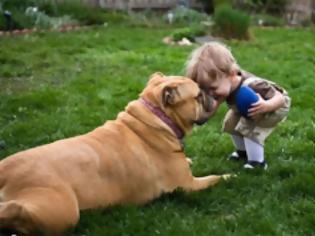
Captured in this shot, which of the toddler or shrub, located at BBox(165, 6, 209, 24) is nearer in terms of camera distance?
the toddler

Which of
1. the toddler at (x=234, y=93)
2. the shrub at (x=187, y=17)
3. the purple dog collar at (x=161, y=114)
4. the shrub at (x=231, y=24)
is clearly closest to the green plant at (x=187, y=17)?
the shrub at (x=187, y=17)

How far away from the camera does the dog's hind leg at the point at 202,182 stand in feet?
15.5

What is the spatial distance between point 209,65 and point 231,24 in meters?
7.33

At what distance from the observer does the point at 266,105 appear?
5.10 m

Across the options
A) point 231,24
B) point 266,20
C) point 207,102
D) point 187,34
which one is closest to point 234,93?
point 207,102

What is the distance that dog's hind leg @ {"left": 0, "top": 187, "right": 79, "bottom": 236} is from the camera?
3803 millimetres

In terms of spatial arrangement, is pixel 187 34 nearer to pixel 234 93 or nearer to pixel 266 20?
pixel 266 20

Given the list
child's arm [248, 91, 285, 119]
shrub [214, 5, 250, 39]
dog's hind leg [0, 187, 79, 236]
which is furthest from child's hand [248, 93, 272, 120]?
shrub [214, 5, 250, 39]

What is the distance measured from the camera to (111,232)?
4141 millimetres

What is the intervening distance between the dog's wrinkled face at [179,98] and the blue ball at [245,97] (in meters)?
0.48

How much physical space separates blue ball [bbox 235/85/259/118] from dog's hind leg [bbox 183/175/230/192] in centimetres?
52

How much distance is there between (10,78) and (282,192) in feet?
15.4

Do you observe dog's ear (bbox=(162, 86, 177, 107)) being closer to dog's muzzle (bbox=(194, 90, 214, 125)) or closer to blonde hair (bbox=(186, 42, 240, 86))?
dog's muzzle (bbox=(194, 90, 214, 125))

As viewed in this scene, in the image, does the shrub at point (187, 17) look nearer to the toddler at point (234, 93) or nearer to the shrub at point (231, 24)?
the shrub at point (231, 24)
